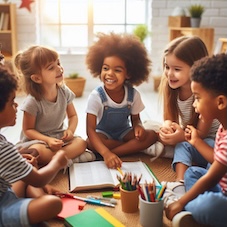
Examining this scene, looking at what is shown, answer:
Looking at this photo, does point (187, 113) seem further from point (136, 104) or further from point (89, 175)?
point (89, 175)

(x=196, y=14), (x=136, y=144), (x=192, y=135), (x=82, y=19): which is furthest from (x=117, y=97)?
(x=82, y=19)

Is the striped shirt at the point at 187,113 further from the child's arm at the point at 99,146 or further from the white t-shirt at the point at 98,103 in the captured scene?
the child's arm at the point at 99,146

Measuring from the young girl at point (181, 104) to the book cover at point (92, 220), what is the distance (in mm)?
369

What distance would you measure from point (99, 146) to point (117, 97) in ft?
0.79

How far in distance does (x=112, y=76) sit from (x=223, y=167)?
69 centimetres

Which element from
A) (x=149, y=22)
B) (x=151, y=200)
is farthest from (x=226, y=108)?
(x=149, y=22)

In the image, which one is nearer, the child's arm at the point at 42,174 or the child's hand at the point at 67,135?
the child's arm at the point at 42,174

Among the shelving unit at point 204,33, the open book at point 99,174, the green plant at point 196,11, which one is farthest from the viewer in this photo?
the green plant at point 196,11

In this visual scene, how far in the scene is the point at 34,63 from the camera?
1.45 metres

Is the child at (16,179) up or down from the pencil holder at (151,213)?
up

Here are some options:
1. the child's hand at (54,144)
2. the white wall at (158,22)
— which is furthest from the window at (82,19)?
the child's hand at (54,144)

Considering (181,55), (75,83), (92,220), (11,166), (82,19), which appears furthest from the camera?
(82,19)

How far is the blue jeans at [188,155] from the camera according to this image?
53.9 inches

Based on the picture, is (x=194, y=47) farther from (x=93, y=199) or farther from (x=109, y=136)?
(x=93, y=199)
